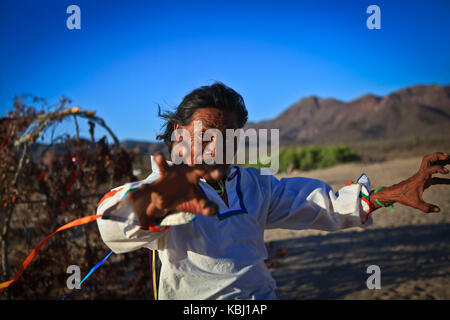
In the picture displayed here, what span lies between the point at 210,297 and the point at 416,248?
6.67m

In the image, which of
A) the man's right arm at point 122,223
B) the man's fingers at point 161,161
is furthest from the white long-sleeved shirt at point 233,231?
the man's fingers at point 161,161

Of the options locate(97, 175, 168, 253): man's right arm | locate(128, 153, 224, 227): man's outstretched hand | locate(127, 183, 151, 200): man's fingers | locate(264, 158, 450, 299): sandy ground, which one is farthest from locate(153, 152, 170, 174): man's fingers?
locate(264, 158, 450, 299): sandy ground

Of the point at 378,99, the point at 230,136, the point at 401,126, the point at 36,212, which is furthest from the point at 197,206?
the point at 378,99

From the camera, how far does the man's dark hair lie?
182 cm

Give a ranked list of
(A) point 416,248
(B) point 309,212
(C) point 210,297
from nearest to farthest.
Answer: (C) point 210,297 < (B) point 309,212 < (A) point 416,248

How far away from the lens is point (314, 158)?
88.5 ft

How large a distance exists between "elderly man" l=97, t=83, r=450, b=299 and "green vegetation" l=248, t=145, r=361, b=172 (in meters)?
23.6

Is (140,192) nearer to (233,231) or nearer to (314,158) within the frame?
(233,231)

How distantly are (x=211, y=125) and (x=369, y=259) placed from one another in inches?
232

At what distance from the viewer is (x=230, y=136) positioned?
170 centimetres

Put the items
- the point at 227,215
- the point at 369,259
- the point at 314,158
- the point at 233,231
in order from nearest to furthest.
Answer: the point at 227,215, the point at 233,231, the point at 369,259, the point at 314,158

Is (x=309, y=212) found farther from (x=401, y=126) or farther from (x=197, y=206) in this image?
(x=401, y=126)

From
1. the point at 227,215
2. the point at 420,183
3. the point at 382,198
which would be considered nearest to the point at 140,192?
the point at 227,215
